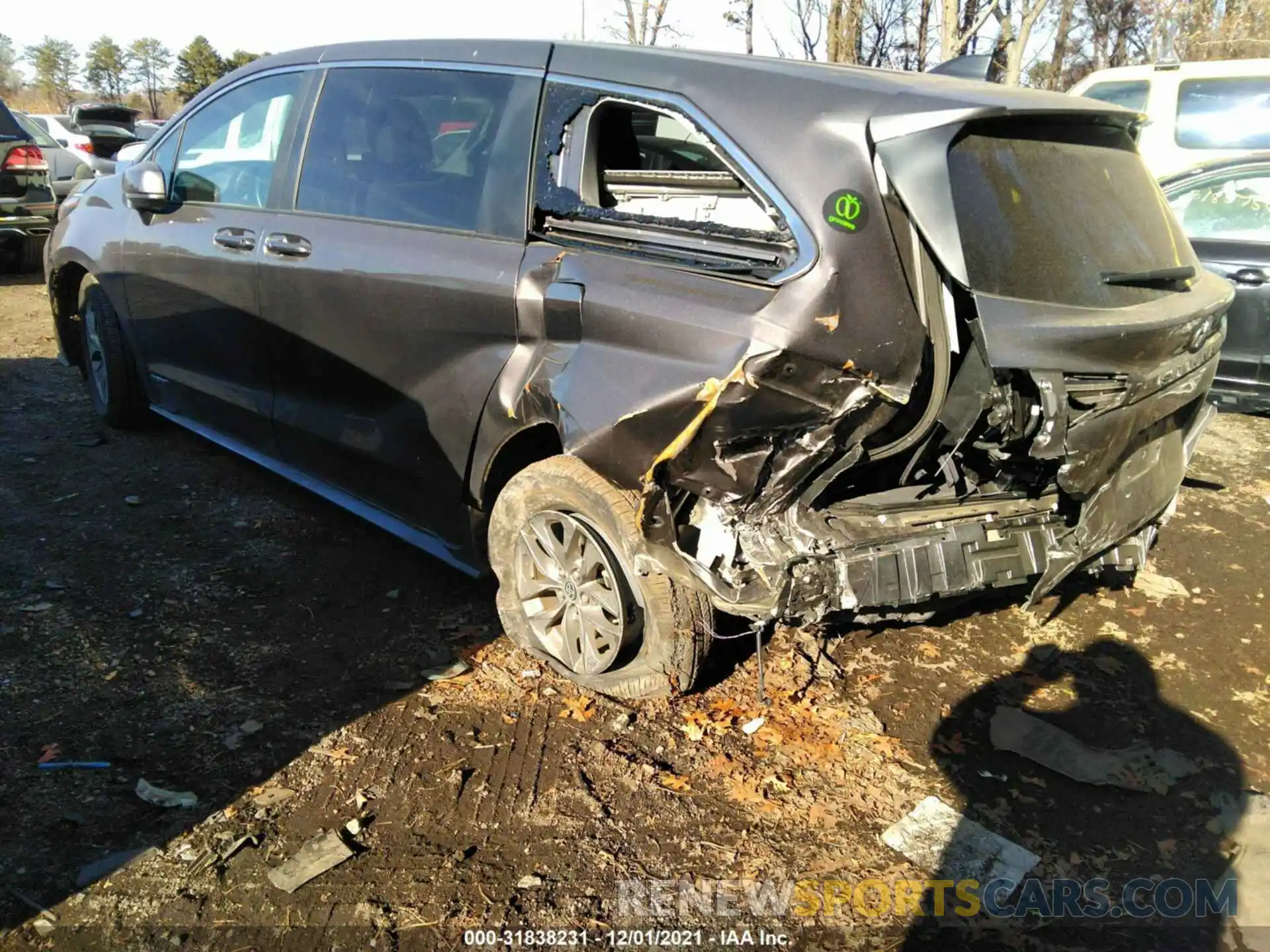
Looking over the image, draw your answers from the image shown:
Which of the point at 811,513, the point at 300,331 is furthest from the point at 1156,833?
the point at 300,331

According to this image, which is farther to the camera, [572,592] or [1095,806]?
[572,592]

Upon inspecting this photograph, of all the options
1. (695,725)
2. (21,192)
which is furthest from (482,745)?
(21,192)

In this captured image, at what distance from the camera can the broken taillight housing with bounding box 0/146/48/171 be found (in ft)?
32.7

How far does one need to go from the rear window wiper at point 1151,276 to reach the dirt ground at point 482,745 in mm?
1002

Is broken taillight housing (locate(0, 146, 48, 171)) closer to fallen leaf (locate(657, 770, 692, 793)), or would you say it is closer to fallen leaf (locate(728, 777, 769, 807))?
fallen leaf (locate(657, 770, 692, 793))

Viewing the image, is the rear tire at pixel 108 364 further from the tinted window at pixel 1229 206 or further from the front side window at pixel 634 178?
the tinted window at pixel 1229 206

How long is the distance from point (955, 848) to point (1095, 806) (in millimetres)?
509

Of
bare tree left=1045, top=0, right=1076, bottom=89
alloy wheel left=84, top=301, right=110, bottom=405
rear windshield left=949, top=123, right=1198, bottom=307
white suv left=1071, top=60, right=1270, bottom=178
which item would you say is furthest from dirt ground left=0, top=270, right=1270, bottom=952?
bare tree left=1045, top=0, right=1076, bottom=89

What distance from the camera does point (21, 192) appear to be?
1011 centimetres

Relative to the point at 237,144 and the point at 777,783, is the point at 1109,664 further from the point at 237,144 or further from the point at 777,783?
the point at 237,144

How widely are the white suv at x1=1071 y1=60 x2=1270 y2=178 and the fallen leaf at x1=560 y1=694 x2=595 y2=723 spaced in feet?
24.9

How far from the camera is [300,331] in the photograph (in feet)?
12.8

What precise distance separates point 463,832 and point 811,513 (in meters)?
1.27

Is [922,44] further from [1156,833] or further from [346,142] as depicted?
[1156,833]
